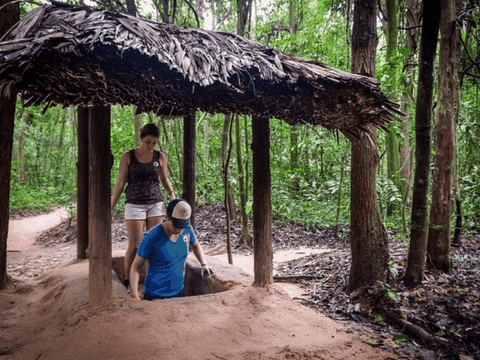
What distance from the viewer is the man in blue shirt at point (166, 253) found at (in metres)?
3.62

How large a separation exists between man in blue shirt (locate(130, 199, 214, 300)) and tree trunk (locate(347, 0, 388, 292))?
2.13m

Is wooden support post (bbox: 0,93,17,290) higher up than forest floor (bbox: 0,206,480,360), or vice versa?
wooden support post (bbox: 0,93,17,290)

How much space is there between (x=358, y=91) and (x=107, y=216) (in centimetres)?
297

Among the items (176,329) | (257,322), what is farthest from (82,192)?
(257,322)

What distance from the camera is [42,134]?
61.1 ft

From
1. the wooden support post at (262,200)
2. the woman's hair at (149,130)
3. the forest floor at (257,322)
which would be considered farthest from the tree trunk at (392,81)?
the woman's hair at (149,130)

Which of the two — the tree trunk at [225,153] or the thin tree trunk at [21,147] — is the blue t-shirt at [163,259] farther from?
the thin tree trunk at [21,147]

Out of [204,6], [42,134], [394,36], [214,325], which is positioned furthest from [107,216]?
[42,134]

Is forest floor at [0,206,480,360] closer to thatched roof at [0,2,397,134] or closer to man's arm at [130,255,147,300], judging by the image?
man's arm at [130,255,147,300]

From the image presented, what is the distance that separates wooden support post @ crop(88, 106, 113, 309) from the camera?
333 cm

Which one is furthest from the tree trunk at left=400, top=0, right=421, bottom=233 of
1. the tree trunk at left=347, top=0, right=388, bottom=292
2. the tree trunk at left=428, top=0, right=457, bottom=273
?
the tree trunk at left=347, top=0, right=388, bottom=292

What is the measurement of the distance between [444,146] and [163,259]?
399 centimetres

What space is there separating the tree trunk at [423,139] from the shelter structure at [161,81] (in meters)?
0.44

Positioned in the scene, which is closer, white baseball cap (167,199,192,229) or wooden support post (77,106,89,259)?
white baseball cap (167,199,192,229)
